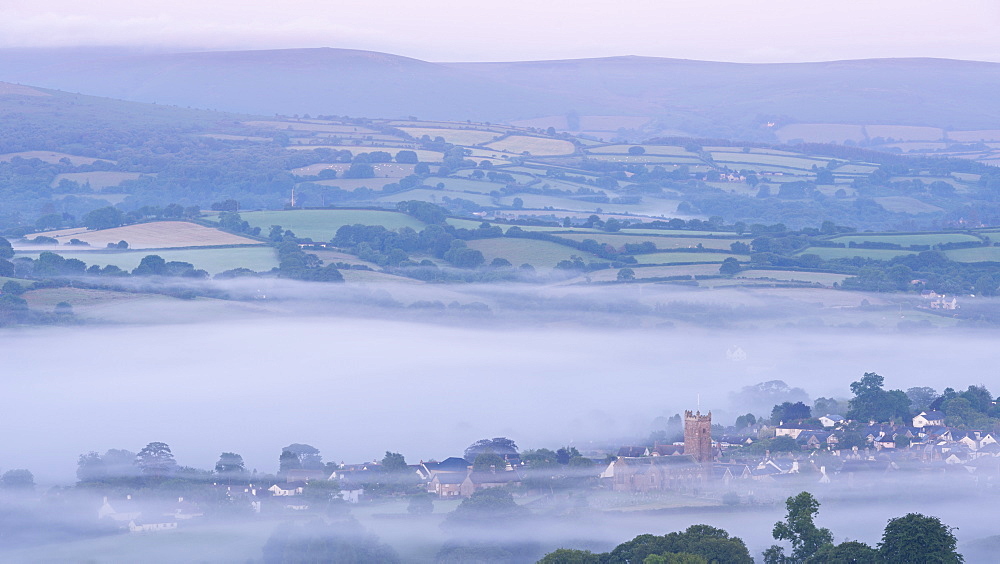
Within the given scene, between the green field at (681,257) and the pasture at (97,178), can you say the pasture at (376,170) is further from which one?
the green field at (681,257)

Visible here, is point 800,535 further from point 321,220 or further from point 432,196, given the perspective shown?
point 432,196

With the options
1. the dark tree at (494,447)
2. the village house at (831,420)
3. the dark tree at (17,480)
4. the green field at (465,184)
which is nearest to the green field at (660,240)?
the green field at (465,184)

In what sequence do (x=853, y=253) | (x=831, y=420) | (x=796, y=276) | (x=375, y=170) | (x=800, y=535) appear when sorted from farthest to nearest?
1. (x=375, y=170)
2. (x=853, y=253)
3. (x=796, y=276)
4. (x=831, y=420)
5. (x=800, y=535)

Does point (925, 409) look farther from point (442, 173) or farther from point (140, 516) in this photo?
point (442, 173)

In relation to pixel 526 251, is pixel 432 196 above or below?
above

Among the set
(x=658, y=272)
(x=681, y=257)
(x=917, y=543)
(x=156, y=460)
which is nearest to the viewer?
(x=917, y=543)

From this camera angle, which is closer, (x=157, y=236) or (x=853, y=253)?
(x=157, y=236)

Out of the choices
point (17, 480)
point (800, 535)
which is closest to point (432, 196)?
point (17, 480)
